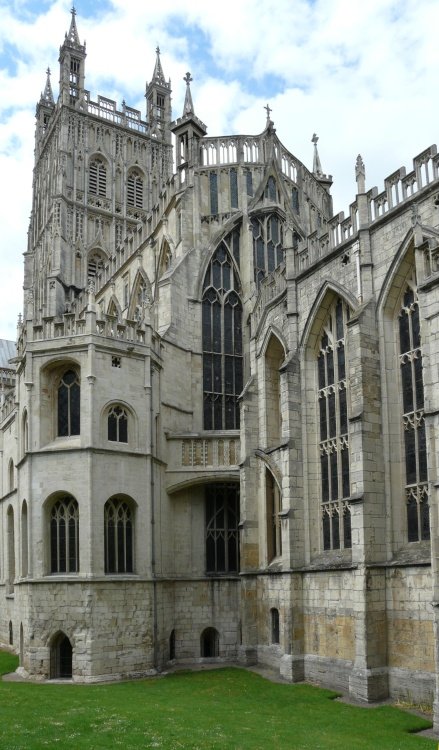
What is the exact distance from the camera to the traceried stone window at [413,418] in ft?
72.3

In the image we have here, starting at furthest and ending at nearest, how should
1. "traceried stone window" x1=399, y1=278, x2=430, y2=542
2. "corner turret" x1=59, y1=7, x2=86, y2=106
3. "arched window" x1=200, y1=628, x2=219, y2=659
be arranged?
"corner turret" x1=59, y1=7, x2=86, y2=106 → "arched window" x1=200, y1=628, x2=219, y2=659 → "traceried stone window" x1=399, y1=278, x2=430, y2=542

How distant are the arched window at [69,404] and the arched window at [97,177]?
38.2 metres

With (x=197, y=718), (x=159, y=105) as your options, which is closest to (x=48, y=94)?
(x=159, y=105)

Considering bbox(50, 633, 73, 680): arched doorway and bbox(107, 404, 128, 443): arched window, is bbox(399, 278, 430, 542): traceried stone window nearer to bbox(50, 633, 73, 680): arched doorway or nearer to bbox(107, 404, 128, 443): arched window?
bbox(107, 404, 128, 443): arched window

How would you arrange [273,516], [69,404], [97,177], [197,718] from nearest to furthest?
1. [197,718]
2. [273,516]
3. [69,404]
4. [97,177]

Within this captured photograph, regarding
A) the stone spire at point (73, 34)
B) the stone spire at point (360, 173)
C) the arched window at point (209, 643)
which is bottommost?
the arched window at point (209, 643)

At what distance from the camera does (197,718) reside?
19.7 meters

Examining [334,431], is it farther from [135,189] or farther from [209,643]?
Result: [135,189]

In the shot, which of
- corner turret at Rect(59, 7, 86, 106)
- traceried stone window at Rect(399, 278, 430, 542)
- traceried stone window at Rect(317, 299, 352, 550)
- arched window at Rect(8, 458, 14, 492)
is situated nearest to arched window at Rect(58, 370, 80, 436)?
traceried stone window at Rect(317, 299, 352, 550)

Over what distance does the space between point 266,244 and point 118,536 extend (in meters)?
15.5

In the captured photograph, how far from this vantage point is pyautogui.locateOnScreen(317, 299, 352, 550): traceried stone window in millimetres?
25188

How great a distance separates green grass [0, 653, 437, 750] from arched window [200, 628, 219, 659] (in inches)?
214

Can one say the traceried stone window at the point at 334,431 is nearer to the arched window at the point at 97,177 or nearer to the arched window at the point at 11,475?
the arched window at the point at 11,475

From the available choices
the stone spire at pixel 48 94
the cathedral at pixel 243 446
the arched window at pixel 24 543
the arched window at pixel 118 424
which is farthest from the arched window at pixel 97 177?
the arched window at pixel 118 424
